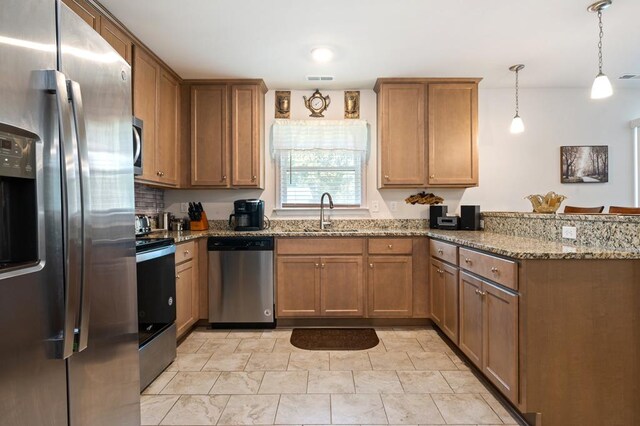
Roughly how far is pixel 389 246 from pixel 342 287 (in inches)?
22.8

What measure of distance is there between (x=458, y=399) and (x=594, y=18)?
8.90 ft

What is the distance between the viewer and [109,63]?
117 cm

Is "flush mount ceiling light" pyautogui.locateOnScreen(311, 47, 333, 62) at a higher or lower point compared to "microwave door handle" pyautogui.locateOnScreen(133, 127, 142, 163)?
higher

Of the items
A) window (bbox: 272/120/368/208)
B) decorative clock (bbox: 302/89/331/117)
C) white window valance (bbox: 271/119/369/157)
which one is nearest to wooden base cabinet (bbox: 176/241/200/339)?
window (bbox: 272/120/368/208)

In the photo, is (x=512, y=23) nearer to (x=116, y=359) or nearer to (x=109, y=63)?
(x=109, y=63)

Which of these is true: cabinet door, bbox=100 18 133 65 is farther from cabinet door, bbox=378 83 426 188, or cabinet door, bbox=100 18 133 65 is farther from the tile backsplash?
cabinet door, bbox=378 83 426 188

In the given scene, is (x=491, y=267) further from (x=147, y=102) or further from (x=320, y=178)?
(x=147, y=102)

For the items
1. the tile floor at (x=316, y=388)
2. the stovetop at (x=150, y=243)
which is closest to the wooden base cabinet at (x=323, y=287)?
the tile floor at (x=316, y=388)

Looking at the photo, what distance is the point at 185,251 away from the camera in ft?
9.10

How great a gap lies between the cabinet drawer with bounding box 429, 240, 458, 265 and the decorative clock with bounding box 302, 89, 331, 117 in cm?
182

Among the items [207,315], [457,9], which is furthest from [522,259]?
[207,315]

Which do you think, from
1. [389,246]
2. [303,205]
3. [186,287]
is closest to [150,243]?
[186,287]

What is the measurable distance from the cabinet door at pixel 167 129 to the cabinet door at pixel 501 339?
9.07 feet

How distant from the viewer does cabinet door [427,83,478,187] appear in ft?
11.0
